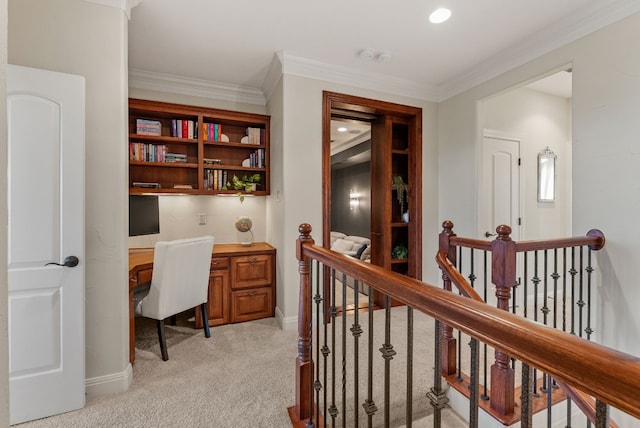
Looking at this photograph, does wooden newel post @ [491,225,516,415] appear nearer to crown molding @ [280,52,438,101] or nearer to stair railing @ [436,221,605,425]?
stair railing @ [436,221,605,425]

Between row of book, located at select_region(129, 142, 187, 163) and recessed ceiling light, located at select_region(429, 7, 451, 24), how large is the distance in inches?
107

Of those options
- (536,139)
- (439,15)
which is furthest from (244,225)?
(536,139)

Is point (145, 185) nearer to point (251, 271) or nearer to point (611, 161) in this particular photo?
point (251, 271)

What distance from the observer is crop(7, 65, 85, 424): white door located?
163 cm

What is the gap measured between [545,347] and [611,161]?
246cm

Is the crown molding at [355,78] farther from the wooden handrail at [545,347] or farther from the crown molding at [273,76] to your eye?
the wooden handrail at [545,347]

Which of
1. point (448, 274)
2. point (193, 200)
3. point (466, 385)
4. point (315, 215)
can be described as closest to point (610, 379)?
point (448, 274)

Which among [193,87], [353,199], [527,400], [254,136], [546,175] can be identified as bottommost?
[527,400]

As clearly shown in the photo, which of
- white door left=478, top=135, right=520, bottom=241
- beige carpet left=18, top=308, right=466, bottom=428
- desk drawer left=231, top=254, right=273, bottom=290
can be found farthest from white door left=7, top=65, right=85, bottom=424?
white door left=478, top=135, right=520, bottom=241

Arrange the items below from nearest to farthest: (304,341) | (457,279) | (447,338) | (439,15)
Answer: (304,341) < (457,279) < (447,338) < (439,15)

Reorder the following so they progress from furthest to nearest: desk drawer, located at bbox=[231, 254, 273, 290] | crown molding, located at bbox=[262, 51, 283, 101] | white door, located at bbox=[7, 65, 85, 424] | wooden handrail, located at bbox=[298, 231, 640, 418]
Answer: desk drawer, located at bbox=[231, 254, 273, 290]
crown molding, located at bbox=[262, 51, 283, 101]
white door, located at bbox=[7, 65, 85, 424]
wooden handrail, located at bbox=[298, 231, 640, 418]

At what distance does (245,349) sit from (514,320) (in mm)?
2347

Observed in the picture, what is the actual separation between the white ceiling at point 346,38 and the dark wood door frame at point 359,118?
0.20m

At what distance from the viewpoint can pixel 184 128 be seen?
3266 millimetres
